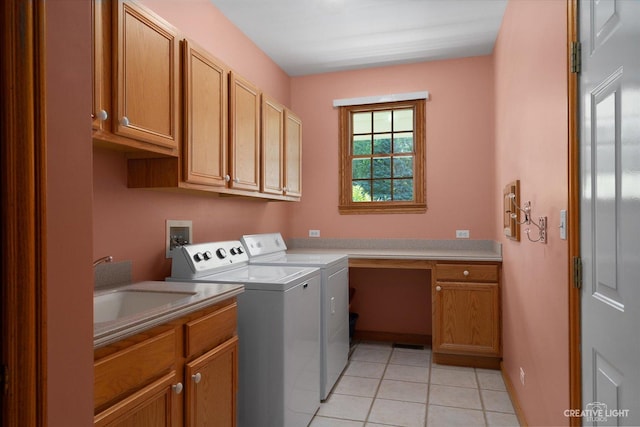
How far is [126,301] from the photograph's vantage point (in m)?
1.82

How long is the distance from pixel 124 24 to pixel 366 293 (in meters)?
3.22

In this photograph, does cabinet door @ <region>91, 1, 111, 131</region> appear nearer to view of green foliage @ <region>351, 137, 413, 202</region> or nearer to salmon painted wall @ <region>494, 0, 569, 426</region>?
salmon painted wall @ <region>494, 0, 569, 426</region>

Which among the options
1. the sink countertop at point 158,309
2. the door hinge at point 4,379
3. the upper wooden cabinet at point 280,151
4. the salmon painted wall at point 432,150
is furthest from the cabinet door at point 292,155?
the door hinge at point 4,379

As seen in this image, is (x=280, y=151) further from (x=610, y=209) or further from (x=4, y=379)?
(x=4, y=379)

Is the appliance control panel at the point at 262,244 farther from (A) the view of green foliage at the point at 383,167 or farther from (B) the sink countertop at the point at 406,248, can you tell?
(A) the view of green foliage at the point at 383,167

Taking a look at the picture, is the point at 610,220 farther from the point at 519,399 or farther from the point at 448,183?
the point at 448,183

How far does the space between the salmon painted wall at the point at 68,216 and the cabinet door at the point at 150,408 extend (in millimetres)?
311

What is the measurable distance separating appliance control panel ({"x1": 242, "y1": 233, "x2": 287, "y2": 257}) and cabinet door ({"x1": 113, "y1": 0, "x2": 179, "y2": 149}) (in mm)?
1246

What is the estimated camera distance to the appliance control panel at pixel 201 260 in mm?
2238

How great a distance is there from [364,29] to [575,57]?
2170mm

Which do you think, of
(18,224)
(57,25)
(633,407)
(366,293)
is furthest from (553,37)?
(366,293)

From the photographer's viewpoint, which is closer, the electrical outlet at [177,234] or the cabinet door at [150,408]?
the cabinet door at [150,408]

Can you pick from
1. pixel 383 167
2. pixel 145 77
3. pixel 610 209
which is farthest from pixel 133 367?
pixel 383 167

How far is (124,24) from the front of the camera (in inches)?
63.7
